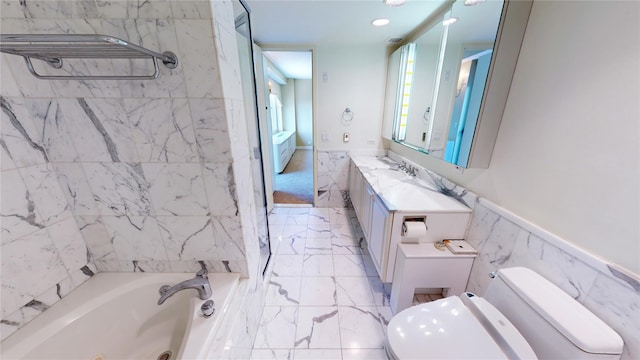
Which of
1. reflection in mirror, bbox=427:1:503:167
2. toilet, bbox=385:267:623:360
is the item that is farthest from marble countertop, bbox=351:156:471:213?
toilet, bbox=385:267:623:360

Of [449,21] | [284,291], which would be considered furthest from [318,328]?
[449,21]

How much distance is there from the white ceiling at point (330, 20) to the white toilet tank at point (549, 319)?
6.41 ft

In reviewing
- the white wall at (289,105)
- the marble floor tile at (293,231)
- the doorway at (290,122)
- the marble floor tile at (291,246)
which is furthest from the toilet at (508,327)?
the white wall at (289,105)

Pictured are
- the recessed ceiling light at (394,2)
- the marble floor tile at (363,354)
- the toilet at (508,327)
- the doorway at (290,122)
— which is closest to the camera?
the toilet at (508,327)

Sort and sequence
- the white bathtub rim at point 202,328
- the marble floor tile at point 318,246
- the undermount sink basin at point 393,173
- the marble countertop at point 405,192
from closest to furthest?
1. the white bathtub rim at point 202,328
2. the marble countertop at point 405,192
3. the undermount sink basin at point 393,173
4. the marble floor tile at point 318,246

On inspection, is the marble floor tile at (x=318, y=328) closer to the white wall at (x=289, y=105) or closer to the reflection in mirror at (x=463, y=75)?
the reflection in mirror at (x=463, y=75)

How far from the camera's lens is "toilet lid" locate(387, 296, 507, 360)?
3.01 feet

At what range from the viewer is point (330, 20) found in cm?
196

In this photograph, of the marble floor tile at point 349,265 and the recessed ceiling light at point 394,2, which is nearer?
the recessed ceiling light at point 394,2

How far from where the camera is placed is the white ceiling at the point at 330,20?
167 centimetres

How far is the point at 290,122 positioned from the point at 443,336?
7548 millimetres

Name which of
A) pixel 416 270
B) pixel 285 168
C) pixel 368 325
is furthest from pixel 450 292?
pixel 285 168

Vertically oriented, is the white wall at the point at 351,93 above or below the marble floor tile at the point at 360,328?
above

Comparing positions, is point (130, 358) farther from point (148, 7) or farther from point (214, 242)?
point (148, 7)
